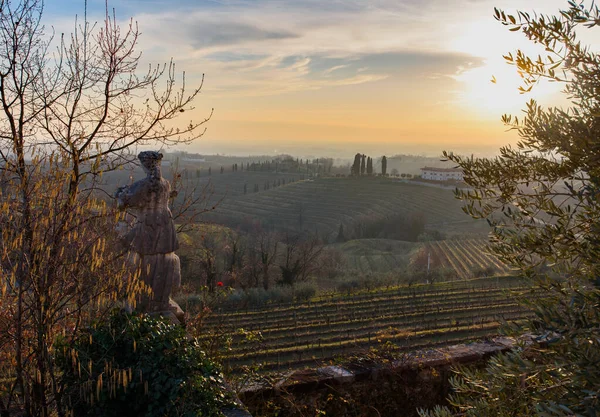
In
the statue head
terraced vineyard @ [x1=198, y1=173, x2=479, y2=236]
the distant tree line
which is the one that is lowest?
terraced vineyard @ [x1=198, y1=173, x2=479, y2=236]

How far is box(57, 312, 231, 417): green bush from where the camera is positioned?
3373 mm

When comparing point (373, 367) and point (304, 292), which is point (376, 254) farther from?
point (373, 367)

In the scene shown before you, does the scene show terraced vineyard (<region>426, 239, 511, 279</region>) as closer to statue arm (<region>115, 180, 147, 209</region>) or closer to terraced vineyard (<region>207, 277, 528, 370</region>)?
terraced vineyard (<region>207, 277, 528, 370</region>)

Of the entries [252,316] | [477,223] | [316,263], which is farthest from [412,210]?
[252,316]

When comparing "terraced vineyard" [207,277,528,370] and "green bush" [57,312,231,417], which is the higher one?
"green bush" [57,312,231,417]

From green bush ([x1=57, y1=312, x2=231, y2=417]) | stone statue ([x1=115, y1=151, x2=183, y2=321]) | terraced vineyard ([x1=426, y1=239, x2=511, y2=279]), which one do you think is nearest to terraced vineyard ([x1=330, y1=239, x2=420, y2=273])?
terraced vineyard ([x1=426, y1=239, x2=511, y2=279])

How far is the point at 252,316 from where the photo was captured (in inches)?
980

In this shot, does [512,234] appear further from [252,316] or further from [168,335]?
[252,316]

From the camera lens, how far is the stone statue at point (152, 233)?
4531mm

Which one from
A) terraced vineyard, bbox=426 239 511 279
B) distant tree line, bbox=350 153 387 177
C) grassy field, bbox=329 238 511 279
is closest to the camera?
terraced vineyard, bbox=426 239 511 279

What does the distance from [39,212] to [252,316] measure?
22.3m

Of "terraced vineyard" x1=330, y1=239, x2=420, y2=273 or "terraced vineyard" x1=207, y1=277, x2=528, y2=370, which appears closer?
"terraced vineyard" x1=207, y1=277, x2=528, y2=370

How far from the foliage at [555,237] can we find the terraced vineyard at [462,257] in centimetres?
3668

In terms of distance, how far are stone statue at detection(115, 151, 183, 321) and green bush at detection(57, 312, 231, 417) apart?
0.80 metres
